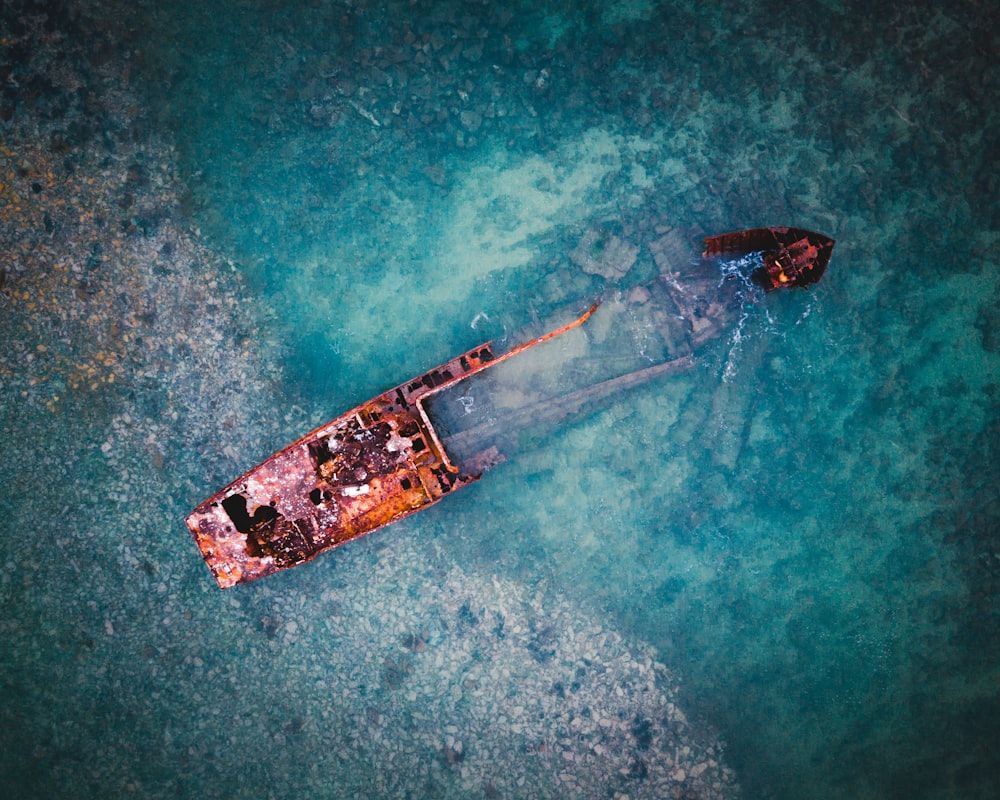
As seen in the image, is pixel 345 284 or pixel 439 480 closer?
pixel 439 480

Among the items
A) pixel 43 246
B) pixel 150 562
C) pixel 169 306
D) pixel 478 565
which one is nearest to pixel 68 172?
pixel 43 246

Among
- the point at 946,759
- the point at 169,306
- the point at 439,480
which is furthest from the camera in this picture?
→ the point at 946,759

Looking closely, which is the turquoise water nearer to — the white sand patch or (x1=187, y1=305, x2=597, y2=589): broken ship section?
the white sand patch

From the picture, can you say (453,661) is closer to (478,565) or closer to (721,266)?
(478,565)

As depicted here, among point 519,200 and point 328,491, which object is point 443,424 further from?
point 519,200

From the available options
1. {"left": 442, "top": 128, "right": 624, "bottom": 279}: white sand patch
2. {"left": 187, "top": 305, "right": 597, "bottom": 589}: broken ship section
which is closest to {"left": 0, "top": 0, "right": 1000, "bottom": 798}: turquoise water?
{"left": 442, "top": 128, "right": 624, "bottom": 279}: white sand patch

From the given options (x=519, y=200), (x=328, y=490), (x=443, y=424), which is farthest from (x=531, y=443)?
(x=519, y=200)

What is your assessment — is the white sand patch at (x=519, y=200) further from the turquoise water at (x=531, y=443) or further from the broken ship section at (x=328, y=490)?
the broken ship section at (x=328, y=490)
